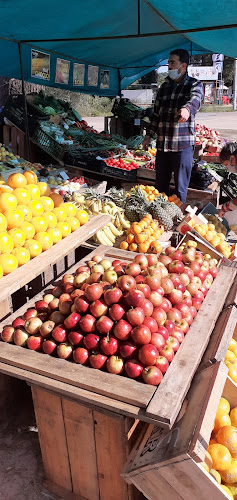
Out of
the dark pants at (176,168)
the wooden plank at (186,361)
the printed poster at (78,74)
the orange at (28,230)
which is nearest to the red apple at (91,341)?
→ the wooden plank at (186,361)

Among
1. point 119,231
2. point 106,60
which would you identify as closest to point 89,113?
point 106,60

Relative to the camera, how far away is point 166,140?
19.4 feet

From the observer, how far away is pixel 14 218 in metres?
2.78

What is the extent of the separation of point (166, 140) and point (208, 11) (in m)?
1.78

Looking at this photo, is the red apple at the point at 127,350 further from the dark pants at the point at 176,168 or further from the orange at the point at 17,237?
the dark pants at the point at 176,168

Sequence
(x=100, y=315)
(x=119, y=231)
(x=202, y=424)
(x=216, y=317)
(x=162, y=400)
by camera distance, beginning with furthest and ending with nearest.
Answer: (x=119, y=231) < (x=216, y=317) < (x=100, y=315) < (x=162, y=400) < (x=202, y=424)

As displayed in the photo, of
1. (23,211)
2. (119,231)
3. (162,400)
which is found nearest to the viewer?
(162,400)

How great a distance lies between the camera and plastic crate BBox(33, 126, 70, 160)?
7672mm

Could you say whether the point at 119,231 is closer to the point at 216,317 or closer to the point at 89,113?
the point at 216,317

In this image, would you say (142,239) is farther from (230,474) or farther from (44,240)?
(230,474)

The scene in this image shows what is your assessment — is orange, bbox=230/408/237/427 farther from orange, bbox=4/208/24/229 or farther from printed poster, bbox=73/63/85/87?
printed poster, bbox=73/63/85/87

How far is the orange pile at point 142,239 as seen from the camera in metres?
4.03

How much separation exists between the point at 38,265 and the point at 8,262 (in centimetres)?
23

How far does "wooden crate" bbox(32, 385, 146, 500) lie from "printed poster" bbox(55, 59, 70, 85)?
24.0 ft
